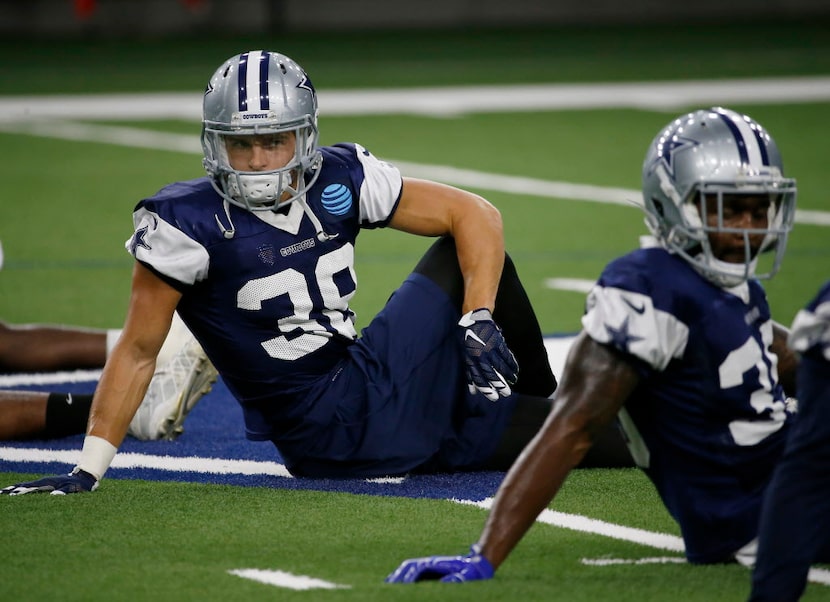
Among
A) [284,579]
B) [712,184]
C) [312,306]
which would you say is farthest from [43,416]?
[712,184]

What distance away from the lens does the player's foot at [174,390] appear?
172 inches

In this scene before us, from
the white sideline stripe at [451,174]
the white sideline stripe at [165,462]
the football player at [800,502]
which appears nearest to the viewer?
the football player at [800,502]

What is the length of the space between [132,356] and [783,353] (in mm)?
1539

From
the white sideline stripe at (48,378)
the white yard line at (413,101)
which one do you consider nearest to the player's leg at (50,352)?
the white sideline stripe at (48,378)

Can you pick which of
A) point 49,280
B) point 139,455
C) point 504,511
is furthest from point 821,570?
point 49,280

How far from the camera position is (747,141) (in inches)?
114

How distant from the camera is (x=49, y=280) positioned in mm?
7316

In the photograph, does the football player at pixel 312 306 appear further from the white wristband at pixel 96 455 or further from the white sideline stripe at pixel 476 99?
the white sideline stripe at pixel 476 99

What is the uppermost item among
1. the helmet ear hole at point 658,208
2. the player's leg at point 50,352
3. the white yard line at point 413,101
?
the helmet ear hole at point 658,208

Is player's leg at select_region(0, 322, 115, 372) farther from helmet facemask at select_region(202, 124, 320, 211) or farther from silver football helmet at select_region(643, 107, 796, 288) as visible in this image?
silver football helmet at select_region(643, 107, 796, 288)

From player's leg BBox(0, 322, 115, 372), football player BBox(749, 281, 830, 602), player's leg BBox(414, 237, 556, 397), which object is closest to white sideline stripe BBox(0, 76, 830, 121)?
player's leg BBox(0, 322, 115, 372)

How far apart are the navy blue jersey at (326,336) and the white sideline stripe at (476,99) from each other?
930 centimetres

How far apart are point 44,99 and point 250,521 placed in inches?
465

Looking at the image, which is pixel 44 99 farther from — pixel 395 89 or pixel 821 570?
pixel 821 570
